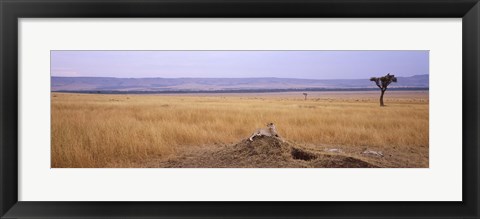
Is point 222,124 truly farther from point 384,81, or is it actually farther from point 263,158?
point 384,81

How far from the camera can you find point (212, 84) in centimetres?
540

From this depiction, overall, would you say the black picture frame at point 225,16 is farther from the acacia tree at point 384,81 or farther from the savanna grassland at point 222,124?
the acacia tree at point 384,81

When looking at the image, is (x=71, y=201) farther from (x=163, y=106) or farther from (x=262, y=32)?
(x=262, y=32)

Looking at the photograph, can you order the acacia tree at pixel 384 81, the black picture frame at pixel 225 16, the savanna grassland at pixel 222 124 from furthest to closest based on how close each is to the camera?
the acacia tree at pixel 384 81
the savanna grassland at pixel 222 124
the black picture frame at pixel 225 16

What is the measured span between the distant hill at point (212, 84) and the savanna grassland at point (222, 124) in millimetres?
91

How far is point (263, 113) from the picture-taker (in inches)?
221

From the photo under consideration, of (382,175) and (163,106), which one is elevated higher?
(163,106)

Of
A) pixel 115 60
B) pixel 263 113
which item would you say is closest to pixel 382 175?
pixel 263 113

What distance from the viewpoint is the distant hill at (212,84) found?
5.22 m

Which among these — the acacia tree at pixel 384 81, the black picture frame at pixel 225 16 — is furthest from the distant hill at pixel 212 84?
the black picture frame at pixel 225 16

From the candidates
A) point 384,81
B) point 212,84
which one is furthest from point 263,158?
point 384,81

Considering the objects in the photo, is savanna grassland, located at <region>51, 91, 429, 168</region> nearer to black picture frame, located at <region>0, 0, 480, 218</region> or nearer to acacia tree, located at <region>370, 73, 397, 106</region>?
acacia tree, located at <region>370, 73, 397, 106</region>

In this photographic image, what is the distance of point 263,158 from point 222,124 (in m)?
0.77

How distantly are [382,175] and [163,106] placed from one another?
270 centimetres
